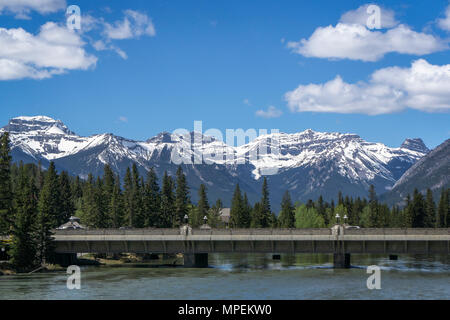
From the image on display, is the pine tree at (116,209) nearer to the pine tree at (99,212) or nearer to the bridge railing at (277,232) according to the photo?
the pine tree at (99,212)

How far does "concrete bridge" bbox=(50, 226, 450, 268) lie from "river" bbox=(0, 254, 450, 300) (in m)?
3.14

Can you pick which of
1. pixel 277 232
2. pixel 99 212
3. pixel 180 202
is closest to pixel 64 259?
pixel 277 232

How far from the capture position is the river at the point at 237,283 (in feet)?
250

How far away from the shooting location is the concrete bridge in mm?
104875

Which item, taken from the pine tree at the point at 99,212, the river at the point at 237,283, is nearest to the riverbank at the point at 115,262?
the river at the point at 237,283

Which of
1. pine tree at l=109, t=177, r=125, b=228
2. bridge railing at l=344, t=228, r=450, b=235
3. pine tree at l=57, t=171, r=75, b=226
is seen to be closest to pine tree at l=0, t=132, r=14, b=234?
pine tree at l=109, t=177, r=125, b=228

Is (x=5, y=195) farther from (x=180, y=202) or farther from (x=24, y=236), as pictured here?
(x=180, y=202)

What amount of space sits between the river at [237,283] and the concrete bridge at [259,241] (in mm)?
3136

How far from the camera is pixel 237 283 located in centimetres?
8712

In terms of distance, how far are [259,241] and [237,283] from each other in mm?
22406
